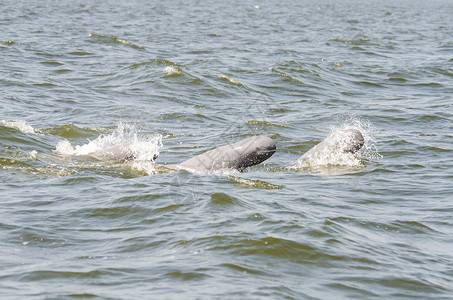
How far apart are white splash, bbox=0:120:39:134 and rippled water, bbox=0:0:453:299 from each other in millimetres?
47

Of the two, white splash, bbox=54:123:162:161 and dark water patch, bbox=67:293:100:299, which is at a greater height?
dark water patch, bbox=67:293:100:299

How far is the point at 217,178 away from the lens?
37.8ft

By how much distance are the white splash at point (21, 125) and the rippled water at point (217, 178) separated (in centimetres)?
5

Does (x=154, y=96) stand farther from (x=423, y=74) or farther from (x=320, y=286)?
(x=320, y=286)

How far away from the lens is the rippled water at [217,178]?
7.82 meters

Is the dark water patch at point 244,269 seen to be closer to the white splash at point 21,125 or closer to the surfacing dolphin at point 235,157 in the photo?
the surfacing dolphin at point 235,157

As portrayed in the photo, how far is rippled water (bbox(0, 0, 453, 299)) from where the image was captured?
7820mm

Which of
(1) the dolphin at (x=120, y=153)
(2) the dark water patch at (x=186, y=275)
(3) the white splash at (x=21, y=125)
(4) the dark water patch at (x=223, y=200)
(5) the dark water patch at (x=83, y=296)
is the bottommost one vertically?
(3) the white splash at (x=21, y=125)

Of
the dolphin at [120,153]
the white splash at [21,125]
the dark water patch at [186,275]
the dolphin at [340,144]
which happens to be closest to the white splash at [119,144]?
the dolphin at [120,153]

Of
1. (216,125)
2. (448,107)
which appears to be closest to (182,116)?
(216,125)

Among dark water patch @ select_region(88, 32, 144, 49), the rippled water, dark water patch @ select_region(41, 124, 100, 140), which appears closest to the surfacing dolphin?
the rippled water

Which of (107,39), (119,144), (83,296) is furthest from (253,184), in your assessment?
(107,39)

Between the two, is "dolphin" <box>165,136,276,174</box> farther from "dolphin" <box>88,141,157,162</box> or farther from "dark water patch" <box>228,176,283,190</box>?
"dolphin" <box>88,141,157,162</box>

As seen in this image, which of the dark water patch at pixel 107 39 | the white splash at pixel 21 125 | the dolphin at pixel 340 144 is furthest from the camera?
the dark water patch at pixel 107 39
